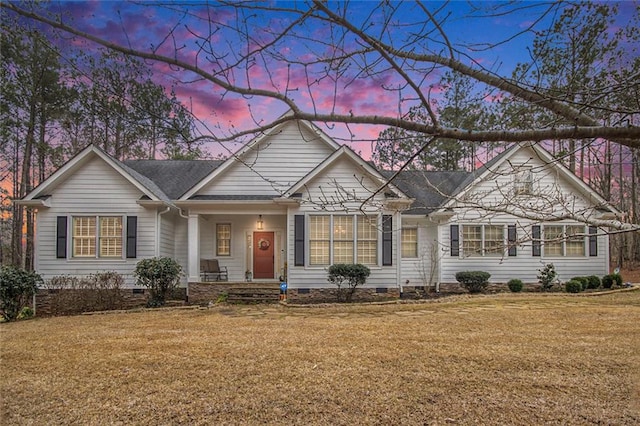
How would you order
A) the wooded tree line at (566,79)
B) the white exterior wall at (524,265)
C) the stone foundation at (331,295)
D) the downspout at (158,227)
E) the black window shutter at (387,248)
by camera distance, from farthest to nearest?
the white exterior wall at (524,265)
the downspout at (158,227)
the black window shutter at (387,248)
the stone foundation at (331,295)
the wooded tree line at (566,79)

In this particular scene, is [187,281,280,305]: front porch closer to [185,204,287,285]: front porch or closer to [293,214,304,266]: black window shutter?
[293,214,304,266]: black window shutter

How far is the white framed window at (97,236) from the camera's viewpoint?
13938mm

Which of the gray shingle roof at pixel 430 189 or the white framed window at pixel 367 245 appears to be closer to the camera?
the white framed window at pixel 367 245

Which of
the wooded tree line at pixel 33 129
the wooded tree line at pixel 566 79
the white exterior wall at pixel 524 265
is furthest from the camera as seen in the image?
the wooded tree line at pixel 33 129

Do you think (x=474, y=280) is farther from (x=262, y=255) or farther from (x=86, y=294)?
(x=86, y=294)

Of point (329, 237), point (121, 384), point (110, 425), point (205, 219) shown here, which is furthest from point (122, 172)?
point (110, 425)

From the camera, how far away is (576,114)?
2773 mm

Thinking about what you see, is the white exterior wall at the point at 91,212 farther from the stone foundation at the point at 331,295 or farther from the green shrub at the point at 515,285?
the green shrub at the point at 515,285

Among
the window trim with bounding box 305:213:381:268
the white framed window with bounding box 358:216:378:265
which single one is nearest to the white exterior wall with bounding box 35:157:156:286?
the window trim with bounding box 305:213:381:268

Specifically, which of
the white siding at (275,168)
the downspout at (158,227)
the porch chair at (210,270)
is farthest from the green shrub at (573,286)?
the downspout at (158,227)

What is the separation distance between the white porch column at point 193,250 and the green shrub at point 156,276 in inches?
23.3

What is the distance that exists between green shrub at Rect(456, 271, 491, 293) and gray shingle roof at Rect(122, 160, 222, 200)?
10455 mm

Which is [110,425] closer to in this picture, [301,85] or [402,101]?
[301,85]

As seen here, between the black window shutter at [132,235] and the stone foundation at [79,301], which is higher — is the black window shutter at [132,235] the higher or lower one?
the higher one
